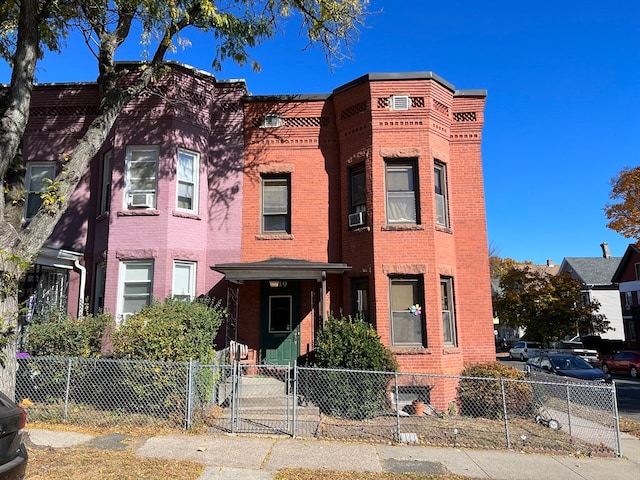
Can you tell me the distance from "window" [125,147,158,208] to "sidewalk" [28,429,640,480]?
5817 mm

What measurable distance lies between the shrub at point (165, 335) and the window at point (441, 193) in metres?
6.58

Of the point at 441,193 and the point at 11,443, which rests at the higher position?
the point at 441,193

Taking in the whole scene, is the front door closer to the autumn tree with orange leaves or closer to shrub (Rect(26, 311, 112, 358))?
shrub (Rect(26, 311, 112, 358))

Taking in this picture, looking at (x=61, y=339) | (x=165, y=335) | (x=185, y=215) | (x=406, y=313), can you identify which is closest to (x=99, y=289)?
(x=61, y=339)

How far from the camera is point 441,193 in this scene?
12.1 meters

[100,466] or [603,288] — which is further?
[603,288]

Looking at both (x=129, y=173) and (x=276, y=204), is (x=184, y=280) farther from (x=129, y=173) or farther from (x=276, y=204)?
(x=276, y=204)

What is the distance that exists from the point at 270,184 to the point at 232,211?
4.42 feet

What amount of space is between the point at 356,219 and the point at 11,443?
880cm

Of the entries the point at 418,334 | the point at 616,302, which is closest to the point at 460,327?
the point at 418,334

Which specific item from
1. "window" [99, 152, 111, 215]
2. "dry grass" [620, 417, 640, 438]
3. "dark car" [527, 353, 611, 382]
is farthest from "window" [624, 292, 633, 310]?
"window" [99, 152, 111, 215]

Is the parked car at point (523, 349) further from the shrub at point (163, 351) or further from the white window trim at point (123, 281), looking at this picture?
the shrub at point (163, 351)

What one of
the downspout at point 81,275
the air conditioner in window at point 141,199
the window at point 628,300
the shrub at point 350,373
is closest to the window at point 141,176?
the air conditioner in window at point 141,199

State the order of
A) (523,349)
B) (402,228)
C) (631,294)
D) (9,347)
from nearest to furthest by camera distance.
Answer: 1. (9,347)
2. (402,228)
3. (523,349)
4. (631,294)
